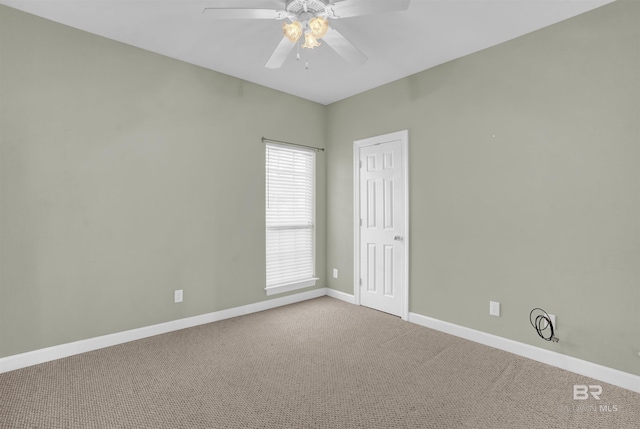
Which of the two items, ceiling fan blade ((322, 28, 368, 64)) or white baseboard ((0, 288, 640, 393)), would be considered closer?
ceiling fan blade ((322, 28, 368, 64))

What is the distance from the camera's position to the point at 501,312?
2.96 metres

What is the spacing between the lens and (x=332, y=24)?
8.47 feet

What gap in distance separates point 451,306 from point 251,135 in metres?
2.95

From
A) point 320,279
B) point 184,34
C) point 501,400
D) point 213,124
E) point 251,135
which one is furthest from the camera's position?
point 320,279

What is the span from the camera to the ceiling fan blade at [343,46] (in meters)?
2.26

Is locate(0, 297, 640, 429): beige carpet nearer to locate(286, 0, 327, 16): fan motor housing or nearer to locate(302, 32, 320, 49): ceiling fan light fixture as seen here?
locate(302, 32, 320, 49): ceiling fan light fixture

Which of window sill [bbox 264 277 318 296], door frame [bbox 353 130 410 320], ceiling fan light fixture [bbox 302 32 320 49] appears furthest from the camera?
window sill [bbox 264 277 318 296]

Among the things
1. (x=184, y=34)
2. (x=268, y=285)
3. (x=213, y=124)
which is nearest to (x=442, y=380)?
(x=268, y=285)

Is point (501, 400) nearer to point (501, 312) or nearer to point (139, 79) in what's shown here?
point (501, 312)

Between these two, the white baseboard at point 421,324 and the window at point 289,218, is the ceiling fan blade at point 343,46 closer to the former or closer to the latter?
the window at point 289,218

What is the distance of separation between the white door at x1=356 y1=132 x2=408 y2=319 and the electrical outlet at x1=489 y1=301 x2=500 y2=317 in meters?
0.89

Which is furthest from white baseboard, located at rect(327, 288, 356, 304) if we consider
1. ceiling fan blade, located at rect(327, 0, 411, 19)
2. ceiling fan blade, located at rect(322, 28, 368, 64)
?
ceiling fan blade, located at rect(327, 0, 411, 19)

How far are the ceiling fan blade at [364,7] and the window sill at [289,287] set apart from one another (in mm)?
3067

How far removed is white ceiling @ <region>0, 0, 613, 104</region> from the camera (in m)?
2.42
